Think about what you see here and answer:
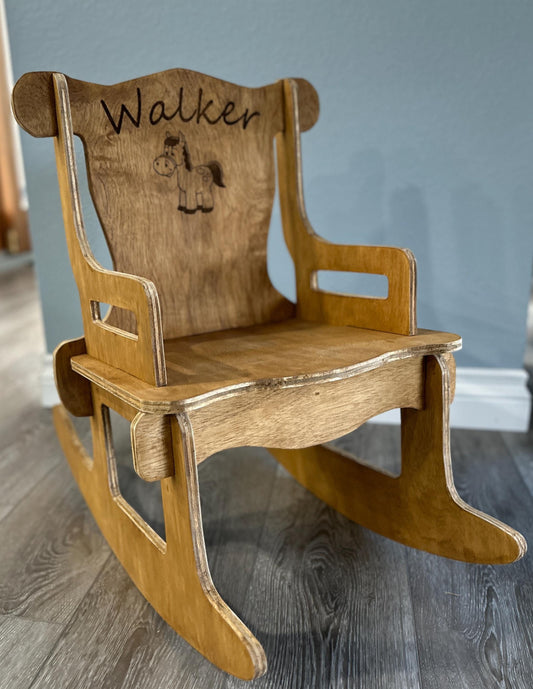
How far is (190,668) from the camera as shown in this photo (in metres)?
0.74

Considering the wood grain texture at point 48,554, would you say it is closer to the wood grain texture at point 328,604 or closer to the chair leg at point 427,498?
the wood grain texture at point 328,604

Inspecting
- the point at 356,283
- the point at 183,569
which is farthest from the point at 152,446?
the point at 356,283

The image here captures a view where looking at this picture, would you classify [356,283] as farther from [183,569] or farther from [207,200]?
[183,569]

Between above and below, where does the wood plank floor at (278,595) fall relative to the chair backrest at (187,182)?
below

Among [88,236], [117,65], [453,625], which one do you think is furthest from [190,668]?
[117,65]

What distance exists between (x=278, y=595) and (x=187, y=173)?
2.24 ft

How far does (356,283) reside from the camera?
1.44 metres

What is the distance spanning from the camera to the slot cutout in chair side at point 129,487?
0.96m

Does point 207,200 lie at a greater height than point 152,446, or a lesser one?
greater

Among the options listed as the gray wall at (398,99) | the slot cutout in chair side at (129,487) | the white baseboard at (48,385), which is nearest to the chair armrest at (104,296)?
the slot cutout in chair side at (129,487)

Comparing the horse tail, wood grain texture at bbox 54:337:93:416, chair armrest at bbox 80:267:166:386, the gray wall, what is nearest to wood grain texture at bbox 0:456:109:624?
wood grain texture at bbox 54:337:93:416

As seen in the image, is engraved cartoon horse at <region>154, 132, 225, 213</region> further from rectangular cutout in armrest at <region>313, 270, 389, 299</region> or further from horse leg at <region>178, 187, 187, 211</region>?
rectangular cutout in armrest at <region>313, 270, 389, 299</region>

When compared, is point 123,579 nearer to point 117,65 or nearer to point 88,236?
point 88,236

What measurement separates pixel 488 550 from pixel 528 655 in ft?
0.47
